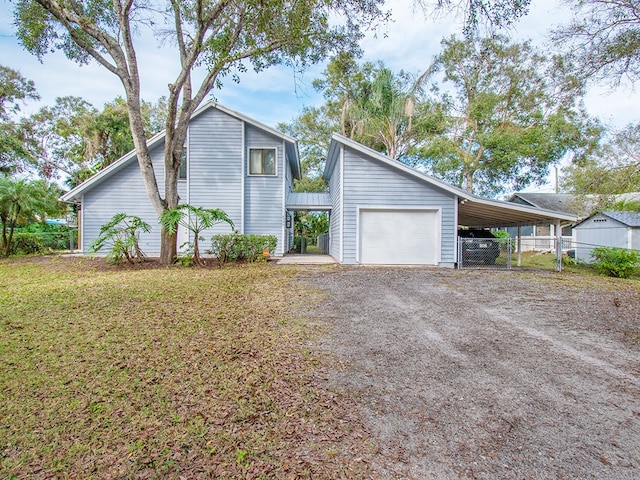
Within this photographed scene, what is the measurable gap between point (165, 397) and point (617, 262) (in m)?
14.2

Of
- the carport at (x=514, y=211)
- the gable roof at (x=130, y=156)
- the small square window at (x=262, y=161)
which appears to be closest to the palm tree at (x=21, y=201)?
the gable roof at (x=130, y=156)

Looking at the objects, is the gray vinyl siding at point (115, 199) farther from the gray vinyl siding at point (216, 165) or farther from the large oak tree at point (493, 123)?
the large oak tree at point (493, 123)

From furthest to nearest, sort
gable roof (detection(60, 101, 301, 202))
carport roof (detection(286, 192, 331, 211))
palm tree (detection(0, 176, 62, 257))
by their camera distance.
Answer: carport roof (detection(286, 192, 331, 211)), gable roof (detection(60, 101, 301, 202)), palm tree (detection(0, 176, 62, 257))

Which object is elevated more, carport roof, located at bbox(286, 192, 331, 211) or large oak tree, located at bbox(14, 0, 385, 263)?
large oak tree, located at bbox(14, 0, 385, 263)

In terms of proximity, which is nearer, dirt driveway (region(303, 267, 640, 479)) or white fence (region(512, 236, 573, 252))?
dirt driveway (region(303, 267, 640, 479))

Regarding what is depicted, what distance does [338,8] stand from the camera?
8.63 metres

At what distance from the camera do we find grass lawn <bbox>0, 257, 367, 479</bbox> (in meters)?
1.87

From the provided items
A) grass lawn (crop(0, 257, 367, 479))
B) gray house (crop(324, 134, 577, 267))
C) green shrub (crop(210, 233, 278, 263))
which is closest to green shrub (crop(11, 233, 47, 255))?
green shrub (crop(210, 233, 278, 263))

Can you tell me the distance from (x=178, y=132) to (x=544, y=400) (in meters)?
10.9

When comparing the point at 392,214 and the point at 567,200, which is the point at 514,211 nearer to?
the point at 392,214

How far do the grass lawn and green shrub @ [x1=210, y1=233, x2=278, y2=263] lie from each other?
5661 mm

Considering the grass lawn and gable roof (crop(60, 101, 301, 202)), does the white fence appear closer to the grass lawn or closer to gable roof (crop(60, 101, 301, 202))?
gable roof (crop(60, 101, 301, 202))

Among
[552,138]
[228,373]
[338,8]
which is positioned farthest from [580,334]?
[552,138]

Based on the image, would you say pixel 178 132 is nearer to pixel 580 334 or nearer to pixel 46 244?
pixel 580 334
